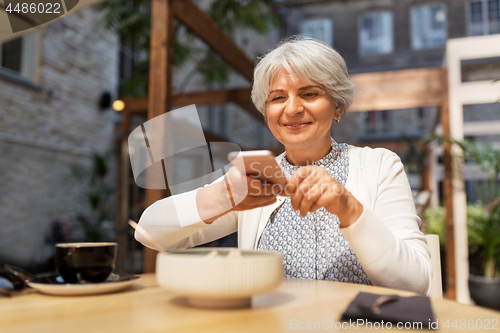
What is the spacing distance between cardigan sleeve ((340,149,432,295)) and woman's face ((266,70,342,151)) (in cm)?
31

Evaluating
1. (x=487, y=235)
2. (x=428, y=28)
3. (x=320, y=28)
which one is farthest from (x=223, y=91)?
(x=428, y=28)

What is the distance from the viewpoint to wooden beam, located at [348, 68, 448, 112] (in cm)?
363

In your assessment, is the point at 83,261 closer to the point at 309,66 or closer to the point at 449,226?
the point at 309,66

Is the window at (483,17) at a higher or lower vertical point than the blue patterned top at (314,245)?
higher

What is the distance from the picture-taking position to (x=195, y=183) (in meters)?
1.13

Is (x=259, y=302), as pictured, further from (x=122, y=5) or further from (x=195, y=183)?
(x=122, y=5)

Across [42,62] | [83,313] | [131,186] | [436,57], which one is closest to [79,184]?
[131,186]

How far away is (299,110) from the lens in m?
1.15

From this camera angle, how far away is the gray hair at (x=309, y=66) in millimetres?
1107

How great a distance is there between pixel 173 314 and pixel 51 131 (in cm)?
507

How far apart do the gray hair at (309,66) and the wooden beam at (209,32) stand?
1.09m

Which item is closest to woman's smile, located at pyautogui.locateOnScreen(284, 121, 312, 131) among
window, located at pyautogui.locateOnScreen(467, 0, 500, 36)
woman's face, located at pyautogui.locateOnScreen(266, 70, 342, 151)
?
woman's face, located at pyautogui.locateOnScreen(266, 70, 342, 151)

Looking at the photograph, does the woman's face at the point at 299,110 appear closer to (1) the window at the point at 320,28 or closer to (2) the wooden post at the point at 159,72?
(2) the wooden post at the point at 159,72

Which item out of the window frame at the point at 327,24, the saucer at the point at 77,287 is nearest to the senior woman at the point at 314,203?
the saucer at the point at 77,287
